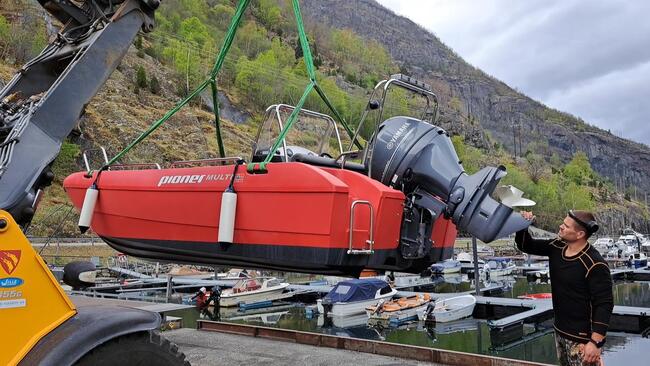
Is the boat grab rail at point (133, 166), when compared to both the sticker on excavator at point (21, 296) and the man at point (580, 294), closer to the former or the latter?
the sticker on excavator at point (21, 296)

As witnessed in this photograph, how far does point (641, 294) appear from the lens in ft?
70.0

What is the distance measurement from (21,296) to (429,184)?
273cm

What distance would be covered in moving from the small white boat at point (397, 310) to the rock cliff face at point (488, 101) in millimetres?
123057

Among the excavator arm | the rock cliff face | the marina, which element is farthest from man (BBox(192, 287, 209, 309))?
the rock cliff face

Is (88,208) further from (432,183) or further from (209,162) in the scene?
(432,183)

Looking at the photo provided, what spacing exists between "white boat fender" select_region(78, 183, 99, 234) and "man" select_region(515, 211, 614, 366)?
3.92 meters

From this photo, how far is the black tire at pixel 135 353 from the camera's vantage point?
210 centimetres

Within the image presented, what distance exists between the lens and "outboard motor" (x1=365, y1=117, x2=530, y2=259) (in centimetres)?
353

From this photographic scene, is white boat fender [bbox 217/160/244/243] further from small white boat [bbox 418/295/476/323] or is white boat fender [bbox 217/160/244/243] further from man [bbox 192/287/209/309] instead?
man [bbox 192/287/209/309]

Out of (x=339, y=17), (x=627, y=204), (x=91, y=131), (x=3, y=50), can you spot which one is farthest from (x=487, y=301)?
(x=339, y=17)

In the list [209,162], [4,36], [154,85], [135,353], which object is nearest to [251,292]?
[209,162]

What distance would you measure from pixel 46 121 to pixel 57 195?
2856 cm

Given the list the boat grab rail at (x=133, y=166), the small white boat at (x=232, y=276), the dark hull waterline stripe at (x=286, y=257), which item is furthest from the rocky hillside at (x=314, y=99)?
the small white boat at (x=232, y=276)

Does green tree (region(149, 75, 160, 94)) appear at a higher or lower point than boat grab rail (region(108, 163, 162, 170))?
higher
